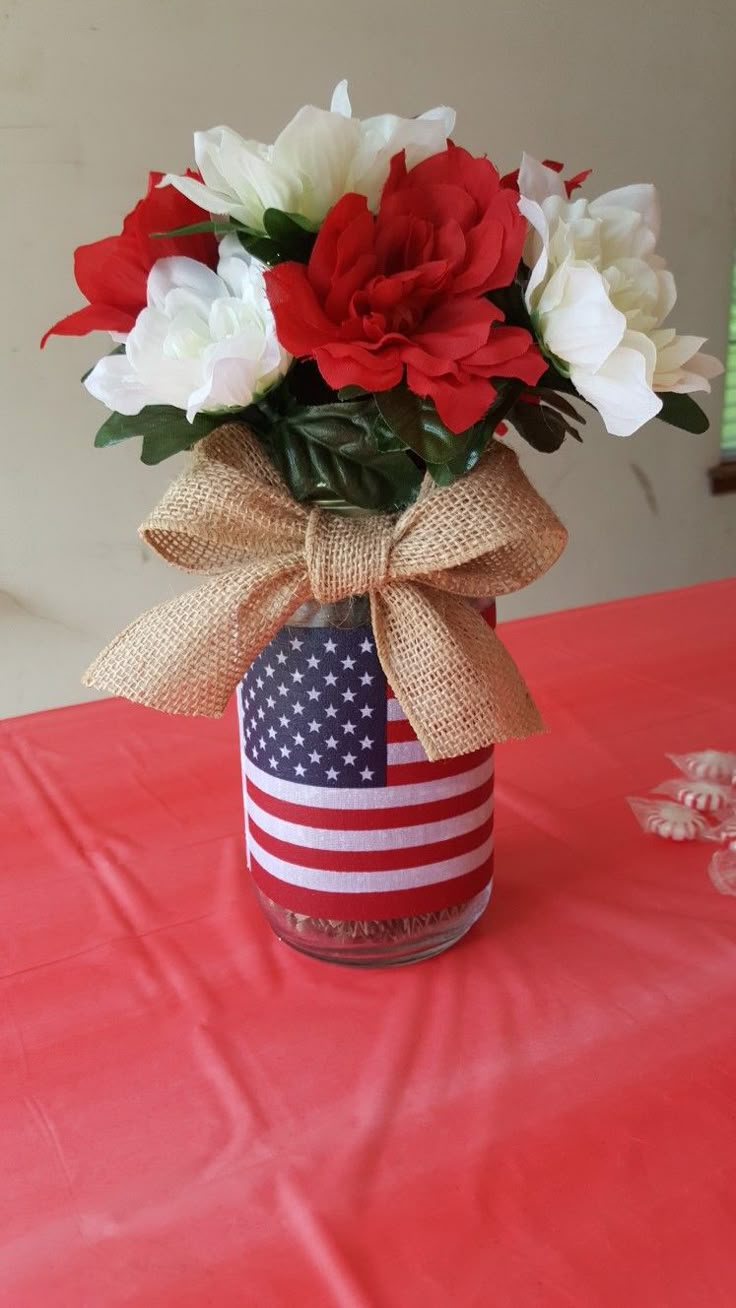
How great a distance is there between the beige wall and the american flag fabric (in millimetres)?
1580

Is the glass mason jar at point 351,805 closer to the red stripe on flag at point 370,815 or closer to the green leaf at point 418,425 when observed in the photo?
the red stripe on flag at point 370,815

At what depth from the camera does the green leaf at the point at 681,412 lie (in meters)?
0.66

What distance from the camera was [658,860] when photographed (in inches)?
33.5

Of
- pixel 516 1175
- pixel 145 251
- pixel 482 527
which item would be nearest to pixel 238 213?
pixel 145 251

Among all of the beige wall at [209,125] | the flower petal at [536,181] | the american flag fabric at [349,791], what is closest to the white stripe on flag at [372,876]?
the american flag fabric at [349,791]

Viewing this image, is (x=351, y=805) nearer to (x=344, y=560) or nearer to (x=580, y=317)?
(x=344, y=560)

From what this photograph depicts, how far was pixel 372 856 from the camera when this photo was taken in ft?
2.30

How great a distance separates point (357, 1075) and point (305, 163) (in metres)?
0.47

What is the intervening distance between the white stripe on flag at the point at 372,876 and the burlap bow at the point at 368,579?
9cm

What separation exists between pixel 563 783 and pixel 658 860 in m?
0.13

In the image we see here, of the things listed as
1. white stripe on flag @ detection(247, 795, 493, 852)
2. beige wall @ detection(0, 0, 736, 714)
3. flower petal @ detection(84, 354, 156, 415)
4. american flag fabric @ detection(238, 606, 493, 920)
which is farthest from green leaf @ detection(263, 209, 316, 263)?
beige wall @ detection(0, 0, 736, 714)

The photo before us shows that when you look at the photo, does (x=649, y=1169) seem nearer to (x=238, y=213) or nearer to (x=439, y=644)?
(x=439, y=644)

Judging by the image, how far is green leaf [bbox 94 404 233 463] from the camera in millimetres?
652

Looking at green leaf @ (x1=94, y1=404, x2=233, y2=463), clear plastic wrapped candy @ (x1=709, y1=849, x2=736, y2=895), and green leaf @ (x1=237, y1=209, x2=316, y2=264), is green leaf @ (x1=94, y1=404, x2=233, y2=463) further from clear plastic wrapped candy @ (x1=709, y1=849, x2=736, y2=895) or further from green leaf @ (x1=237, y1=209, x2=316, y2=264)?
clear plastic wrapped candy @ (x1=709, y1=849, x2=736, y2=895)
